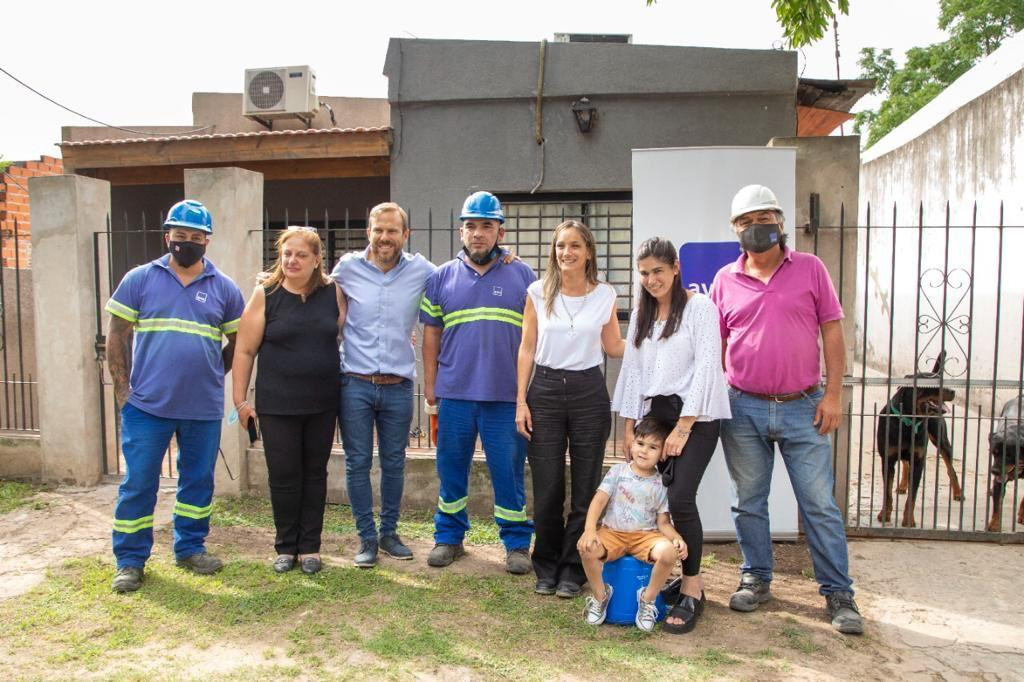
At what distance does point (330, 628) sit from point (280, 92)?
7880mm

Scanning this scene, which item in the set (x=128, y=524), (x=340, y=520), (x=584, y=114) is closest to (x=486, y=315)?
(x=340, y=520)

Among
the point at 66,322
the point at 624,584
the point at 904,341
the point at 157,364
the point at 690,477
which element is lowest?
the point at 624,584

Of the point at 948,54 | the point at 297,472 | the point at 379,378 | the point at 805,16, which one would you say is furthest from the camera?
the point at 948,54

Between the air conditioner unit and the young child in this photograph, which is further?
the air conditioner unit

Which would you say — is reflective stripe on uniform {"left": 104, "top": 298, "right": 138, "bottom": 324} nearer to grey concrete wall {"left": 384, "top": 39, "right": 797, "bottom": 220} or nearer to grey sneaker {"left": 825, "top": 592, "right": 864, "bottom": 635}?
grey sneaker {"left": 825, "top": 592, "right": 864, "bottom": 635}

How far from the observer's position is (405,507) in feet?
18.8

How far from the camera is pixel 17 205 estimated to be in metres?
9.61

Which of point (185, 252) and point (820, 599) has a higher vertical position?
point (185, 252)

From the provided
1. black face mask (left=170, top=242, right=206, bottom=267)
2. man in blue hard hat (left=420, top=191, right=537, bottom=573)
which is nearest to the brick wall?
black face mask (left=170, top=242, right=206, bottom=267)

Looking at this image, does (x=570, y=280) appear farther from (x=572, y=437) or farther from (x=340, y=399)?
(x=340, y=399)

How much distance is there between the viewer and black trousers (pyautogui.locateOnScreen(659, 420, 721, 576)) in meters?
3.82

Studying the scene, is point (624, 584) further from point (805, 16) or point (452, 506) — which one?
point (805, 16)

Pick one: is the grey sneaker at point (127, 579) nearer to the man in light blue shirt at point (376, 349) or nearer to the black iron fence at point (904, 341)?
the man in light blue shirt at point (376, 349)

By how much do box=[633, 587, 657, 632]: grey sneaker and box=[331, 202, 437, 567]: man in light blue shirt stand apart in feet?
5.22
